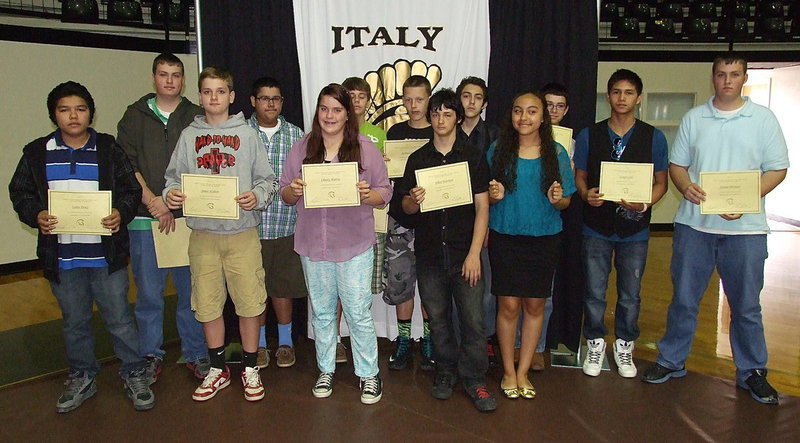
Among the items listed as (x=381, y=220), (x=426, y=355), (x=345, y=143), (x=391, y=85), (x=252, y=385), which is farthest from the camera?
(x=391, y=85)

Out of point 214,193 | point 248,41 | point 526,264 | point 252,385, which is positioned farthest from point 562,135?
point 252,385

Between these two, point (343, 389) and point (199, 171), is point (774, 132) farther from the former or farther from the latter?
point (199, 171)

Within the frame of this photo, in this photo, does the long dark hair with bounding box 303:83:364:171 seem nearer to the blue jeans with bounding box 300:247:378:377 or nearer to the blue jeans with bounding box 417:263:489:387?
the blue jeans with bounding box 300:247:378:377

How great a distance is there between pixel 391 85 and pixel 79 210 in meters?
2.10

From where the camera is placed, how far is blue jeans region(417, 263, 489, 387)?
10.1 feet

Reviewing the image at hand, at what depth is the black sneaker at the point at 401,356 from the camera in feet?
12.1

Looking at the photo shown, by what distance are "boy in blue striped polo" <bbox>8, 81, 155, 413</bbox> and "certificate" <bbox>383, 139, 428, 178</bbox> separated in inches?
54.6

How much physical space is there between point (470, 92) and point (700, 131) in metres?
1.26

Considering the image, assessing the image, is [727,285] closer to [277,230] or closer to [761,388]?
[761,388]

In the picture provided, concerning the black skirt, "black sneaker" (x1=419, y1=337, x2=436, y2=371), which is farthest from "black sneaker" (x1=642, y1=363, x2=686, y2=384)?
"black sneaker" (x1=419, y1=337, x2=436, y2=371)

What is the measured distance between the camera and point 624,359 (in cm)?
356

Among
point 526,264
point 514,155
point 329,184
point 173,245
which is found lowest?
point 526,264

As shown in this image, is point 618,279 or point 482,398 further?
point 618,279

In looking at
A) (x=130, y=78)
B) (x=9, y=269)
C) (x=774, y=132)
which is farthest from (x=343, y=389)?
(x=130, y=78)
